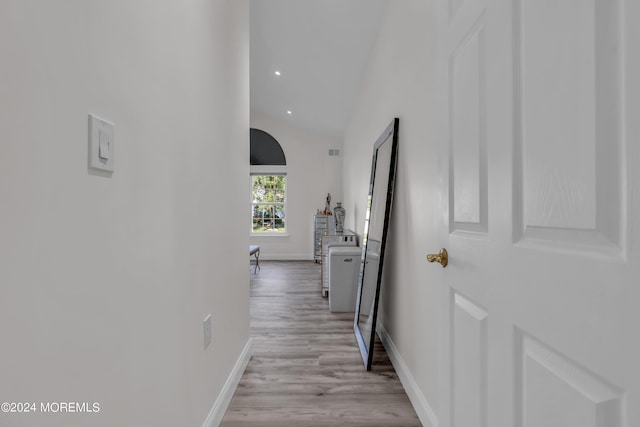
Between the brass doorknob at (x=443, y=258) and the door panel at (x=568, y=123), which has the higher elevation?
the door panel at (x=568, y=123)

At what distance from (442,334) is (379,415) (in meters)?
0.91

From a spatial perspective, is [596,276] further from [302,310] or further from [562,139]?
[302,310]

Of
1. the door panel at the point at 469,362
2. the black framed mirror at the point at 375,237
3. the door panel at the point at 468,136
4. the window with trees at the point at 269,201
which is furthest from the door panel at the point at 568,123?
the window with trees at the point at 269,201

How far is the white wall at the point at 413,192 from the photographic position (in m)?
1.62

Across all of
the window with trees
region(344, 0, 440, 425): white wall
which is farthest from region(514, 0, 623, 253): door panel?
the window with trees

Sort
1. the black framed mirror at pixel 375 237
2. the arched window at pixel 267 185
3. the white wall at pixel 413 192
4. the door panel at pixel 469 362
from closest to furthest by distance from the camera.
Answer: the door panel at pixel 469 362 → the white wall at pixel 413 192 → the black framed mirror at pixel 375 237 → the arched window at pixel 267 185

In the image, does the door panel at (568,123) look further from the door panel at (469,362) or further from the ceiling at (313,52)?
the ceiling at (313,52)

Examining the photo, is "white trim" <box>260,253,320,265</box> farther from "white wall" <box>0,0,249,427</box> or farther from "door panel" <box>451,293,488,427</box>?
"door panel" <box>451,293,488,427</box>

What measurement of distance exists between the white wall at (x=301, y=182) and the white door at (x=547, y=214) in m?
6.50

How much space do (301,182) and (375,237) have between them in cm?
498

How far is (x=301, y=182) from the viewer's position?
7.54 m

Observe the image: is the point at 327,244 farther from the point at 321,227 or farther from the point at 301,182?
the point at 301,182

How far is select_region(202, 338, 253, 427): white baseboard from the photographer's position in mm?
1567

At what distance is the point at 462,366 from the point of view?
3.20ft
